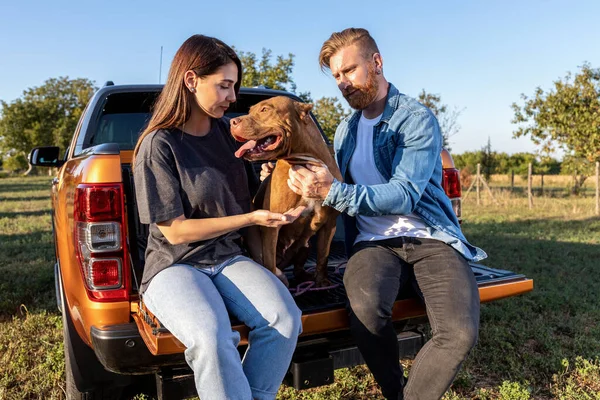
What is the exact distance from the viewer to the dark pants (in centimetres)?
227

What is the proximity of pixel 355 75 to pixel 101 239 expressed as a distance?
1.52 meters

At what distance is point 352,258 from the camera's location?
8.73 feet

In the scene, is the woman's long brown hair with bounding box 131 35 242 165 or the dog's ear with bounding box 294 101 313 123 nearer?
the woman's long brown hair with bounding box 131 35 242 165

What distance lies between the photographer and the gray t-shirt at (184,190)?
2207mm

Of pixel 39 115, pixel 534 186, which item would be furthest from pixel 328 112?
pixel 39 115

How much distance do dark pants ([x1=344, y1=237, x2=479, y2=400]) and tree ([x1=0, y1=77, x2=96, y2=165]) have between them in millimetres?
46724

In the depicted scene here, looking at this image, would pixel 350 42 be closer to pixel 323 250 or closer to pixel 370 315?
pixel 323 250

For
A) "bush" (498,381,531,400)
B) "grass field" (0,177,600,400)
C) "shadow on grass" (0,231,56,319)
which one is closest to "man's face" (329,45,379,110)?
"grass field" (0,177,600,400)

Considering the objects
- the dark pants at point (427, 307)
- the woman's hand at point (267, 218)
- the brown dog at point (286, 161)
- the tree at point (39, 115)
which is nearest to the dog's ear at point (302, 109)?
the brown dog at point (286, 161)

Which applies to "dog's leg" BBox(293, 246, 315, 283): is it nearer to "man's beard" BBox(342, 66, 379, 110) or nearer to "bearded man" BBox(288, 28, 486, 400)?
"bearded man" BBox(288, 28, 486, 400)

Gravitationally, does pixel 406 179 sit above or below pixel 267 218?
above

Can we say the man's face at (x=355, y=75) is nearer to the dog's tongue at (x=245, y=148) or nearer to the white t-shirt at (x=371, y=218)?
the white t-shirt at (x=371, y=218)

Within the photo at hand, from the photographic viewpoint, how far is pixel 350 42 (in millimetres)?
2689

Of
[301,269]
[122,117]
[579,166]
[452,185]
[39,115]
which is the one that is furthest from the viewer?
[39,115]
